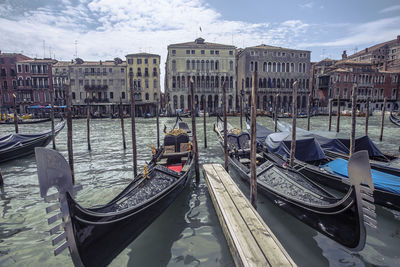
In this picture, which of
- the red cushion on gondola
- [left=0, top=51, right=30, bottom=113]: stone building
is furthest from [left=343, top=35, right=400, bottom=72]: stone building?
[left=0, top=51, right=30, bottom=113]: stone building

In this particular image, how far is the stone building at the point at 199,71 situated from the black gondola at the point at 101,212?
3166 cm

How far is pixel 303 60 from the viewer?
125 ft

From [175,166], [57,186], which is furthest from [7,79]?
[57,186]

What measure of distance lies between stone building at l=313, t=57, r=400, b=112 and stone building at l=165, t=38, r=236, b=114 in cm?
1501

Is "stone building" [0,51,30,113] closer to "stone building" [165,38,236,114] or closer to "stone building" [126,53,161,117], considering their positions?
"stone building" [126,53,161,117]

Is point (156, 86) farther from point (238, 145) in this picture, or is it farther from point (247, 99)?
point (238, 145)

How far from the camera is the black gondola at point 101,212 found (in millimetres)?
2346

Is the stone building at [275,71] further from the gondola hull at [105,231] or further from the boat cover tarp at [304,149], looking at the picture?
the gondola hull at [105,231]

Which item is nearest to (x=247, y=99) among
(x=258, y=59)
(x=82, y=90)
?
(x=258, y=59)

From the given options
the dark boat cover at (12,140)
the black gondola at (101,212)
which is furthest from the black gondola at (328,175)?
the dark boat cover at (12,140)

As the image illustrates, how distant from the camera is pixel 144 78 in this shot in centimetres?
3691

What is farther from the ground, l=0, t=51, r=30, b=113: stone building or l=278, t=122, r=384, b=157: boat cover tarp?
l=0, t=51, r=30, b=113: stone building

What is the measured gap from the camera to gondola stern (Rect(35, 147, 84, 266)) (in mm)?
2236

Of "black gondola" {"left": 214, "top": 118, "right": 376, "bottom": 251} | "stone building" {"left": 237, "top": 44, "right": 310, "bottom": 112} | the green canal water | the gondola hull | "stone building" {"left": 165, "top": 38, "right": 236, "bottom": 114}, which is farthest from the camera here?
"stone building" {"left": 237, "top": 44, "right": 310, "bottom": 112}
